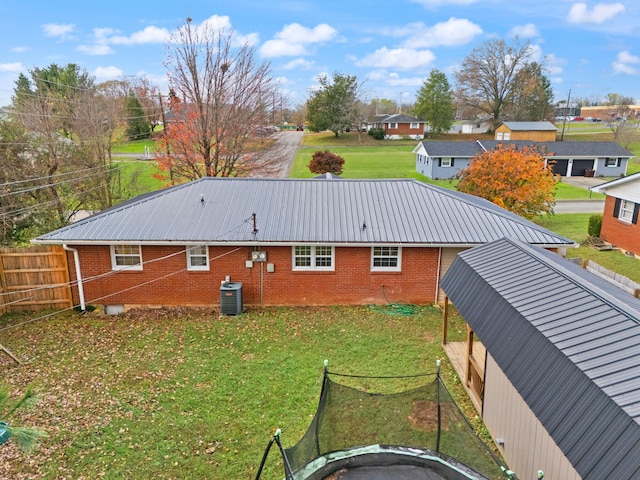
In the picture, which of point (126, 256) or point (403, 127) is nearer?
point (126, 256)

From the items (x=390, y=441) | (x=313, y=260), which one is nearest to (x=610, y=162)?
(x=313, y=260)

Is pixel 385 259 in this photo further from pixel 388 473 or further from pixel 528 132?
pixel 528 132

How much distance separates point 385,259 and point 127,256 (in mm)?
8278

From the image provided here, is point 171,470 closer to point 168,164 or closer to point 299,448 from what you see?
point 299,448

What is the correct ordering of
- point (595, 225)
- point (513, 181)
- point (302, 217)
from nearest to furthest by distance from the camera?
1. point (302, 217)
2. point (595, 225)
3. point (513, 181)

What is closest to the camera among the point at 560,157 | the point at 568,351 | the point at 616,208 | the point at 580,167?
the point at 568,351

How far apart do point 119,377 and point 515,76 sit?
267 feet

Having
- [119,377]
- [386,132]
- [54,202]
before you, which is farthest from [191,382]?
[386,132]

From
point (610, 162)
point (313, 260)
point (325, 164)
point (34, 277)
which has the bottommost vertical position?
point (34, 277)

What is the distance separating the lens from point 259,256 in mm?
14062

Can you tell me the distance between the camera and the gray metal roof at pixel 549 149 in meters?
42.0

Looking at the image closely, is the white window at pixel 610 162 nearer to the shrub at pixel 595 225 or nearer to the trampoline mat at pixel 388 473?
the shrub at pixel 595 225

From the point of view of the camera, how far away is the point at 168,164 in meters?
24.7

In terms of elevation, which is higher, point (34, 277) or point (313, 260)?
point (313, 260)
